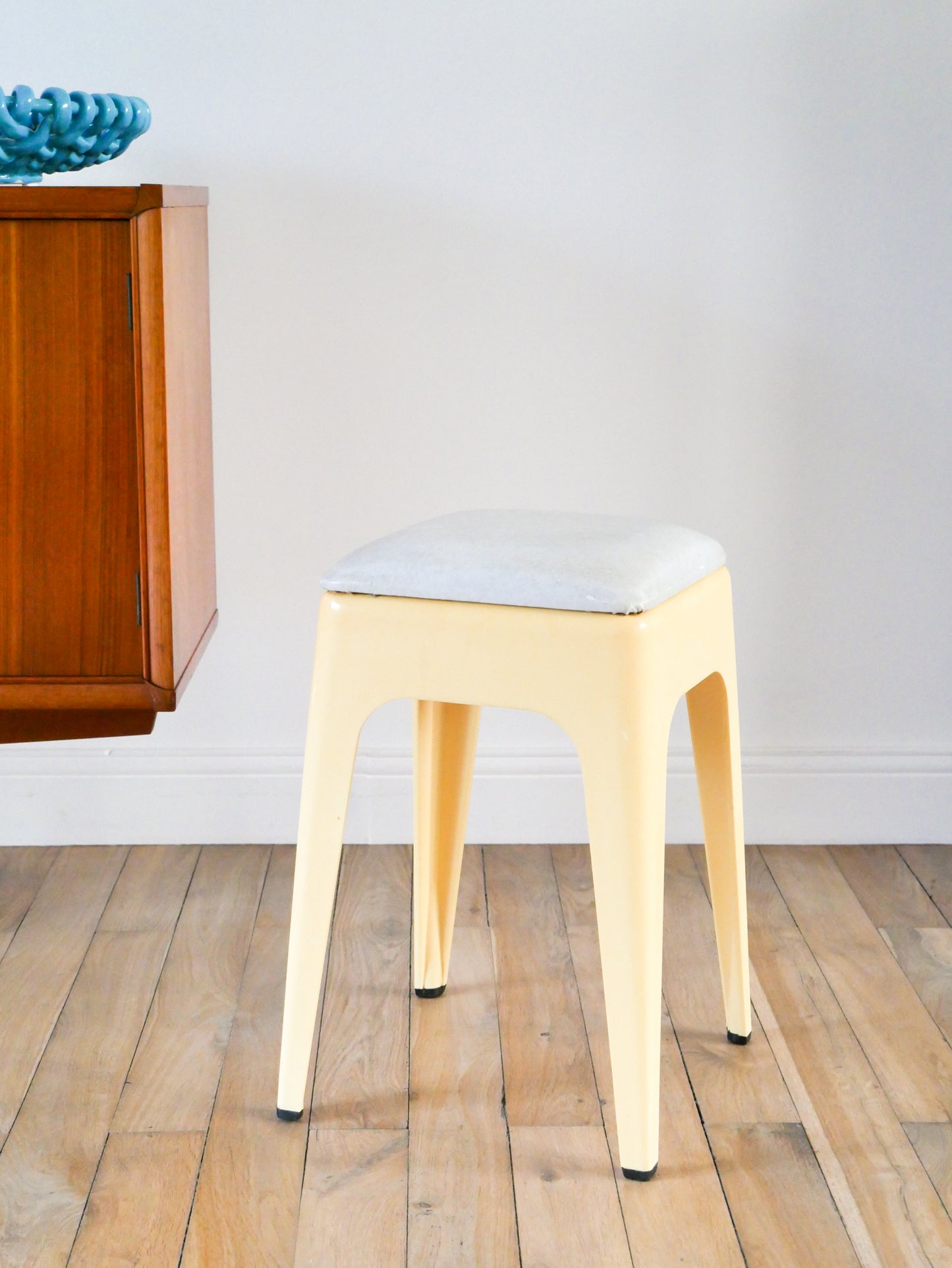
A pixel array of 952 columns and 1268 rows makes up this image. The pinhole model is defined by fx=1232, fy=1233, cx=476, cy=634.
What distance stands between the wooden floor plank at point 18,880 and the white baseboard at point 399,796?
31 mm

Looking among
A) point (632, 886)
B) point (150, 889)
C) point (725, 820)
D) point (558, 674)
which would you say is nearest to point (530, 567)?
point (558, 674)

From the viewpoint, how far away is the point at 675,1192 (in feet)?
3.24

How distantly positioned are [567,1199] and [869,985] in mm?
494

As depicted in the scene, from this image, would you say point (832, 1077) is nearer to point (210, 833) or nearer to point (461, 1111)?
point (461, 1111)

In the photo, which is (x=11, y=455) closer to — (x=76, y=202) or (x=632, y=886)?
(x=76, y=202)

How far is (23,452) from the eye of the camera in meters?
1.08

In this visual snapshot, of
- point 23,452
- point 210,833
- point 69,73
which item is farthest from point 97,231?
point 210,833

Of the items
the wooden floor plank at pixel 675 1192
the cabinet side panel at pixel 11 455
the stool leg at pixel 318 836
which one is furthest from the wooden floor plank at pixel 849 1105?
the cabinet side panel at pixel 11 455

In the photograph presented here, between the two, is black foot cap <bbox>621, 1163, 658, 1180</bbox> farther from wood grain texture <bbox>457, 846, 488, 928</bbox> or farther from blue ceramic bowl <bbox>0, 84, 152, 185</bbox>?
blue ceramic bowl <bbox>0, 84, 152, 185</bbox>

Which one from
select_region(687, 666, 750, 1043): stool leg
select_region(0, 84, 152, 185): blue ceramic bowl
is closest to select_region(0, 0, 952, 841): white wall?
select_region(0, 84, 152, 185): blue ceramic bowl

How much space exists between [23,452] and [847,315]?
1.04 metres

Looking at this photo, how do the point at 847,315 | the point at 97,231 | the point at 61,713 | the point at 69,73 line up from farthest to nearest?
the point at 847,315 < the point at 69,73 < the point at 61,713 < the point at 97,231

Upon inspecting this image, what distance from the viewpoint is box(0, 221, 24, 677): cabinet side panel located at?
105cm

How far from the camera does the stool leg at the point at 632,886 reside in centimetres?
93
